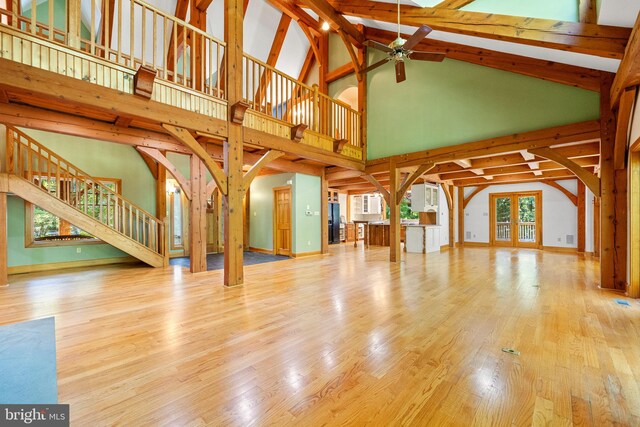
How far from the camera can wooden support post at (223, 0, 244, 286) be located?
13.9 feet

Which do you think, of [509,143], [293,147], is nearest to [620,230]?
[509,143]

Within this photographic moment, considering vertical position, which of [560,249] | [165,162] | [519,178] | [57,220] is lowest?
[560,249]

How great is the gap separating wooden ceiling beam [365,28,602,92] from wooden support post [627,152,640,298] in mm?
1287

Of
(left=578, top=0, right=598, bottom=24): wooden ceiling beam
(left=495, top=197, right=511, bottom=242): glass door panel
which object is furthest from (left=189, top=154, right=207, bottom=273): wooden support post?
(left=495, top=197, right=511, bottom=242): glass door panel

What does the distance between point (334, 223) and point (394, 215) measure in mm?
4425

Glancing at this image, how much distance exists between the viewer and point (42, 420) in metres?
1.42

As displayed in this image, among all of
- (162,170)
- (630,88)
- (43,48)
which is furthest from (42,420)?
(162,170)

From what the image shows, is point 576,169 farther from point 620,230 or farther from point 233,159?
point 233,159

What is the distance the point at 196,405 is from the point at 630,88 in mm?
4916

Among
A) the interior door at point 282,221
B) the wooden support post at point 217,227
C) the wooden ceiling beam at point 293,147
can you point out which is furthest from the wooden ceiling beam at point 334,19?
the wooden support post at point 217,227

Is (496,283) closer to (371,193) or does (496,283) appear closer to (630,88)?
(630,88)

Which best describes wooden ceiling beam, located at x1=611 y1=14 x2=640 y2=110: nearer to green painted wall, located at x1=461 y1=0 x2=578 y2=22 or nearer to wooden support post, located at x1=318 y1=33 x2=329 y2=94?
green painted wall, located at x1=461 y1=0 x2=578 y2=22

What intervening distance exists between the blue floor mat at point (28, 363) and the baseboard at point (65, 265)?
389 cm

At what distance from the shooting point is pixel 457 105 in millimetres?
5594
